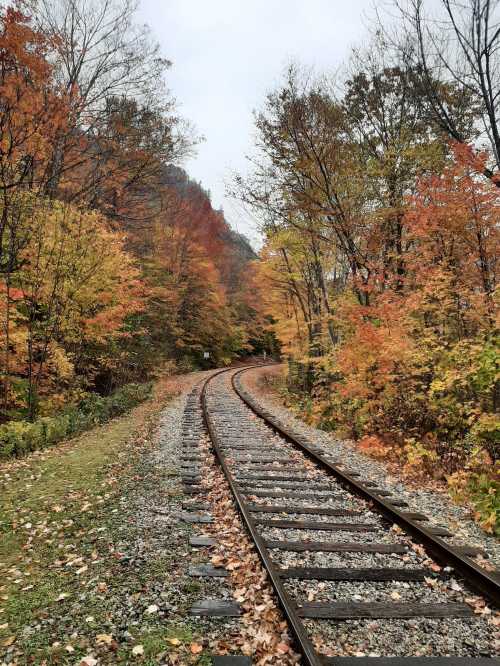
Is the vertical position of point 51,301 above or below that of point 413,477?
above

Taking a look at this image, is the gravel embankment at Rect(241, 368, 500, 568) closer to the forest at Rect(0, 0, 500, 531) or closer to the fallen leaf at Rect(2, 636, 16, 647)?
the forest at Rect(0, 0, 500, 531)

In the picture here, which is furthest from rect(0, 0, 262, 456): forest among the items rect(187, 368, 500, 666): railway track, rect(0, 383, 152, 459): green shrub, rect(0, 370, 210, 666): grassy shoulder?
rect(187, 368, 500, 666): railway track

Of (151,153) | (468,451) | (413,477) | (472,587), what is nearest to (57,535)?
(472,587)

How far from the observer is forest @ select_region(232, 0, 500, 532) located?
7.65m

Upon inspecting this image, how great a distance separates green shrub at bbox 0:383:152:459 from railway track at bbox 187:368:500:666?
17.2 feet

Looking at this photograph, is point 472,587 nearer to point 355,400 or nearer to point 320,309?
point 355,400

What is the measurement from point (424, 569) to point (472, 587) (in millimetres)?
443

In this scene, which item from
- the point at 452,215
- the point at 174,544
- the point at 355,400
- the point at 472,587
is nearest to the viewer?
the point at 472,587

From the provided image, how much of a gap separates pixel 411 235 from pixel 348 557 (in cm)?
742

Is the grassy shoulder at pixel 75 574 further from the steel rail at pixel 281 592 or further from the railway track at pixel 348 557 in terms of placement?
the railway track at pixel 348 557

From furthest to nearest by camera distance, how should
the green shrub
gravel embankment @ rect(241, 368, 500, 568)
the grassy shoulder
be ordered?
the green shrub
gravel embankment @ rect(241, 368, 500, 568)
the grassy shoulder

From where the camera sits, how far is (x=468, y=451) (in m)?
8.39

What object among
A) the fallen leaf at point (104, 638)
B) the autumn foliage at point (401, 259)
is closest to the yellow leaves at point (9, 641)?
the fallen leaf at point (104, 638)

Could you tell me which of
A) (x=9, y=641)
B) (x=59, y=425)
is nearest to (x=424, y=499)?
(x=9, y=641)
